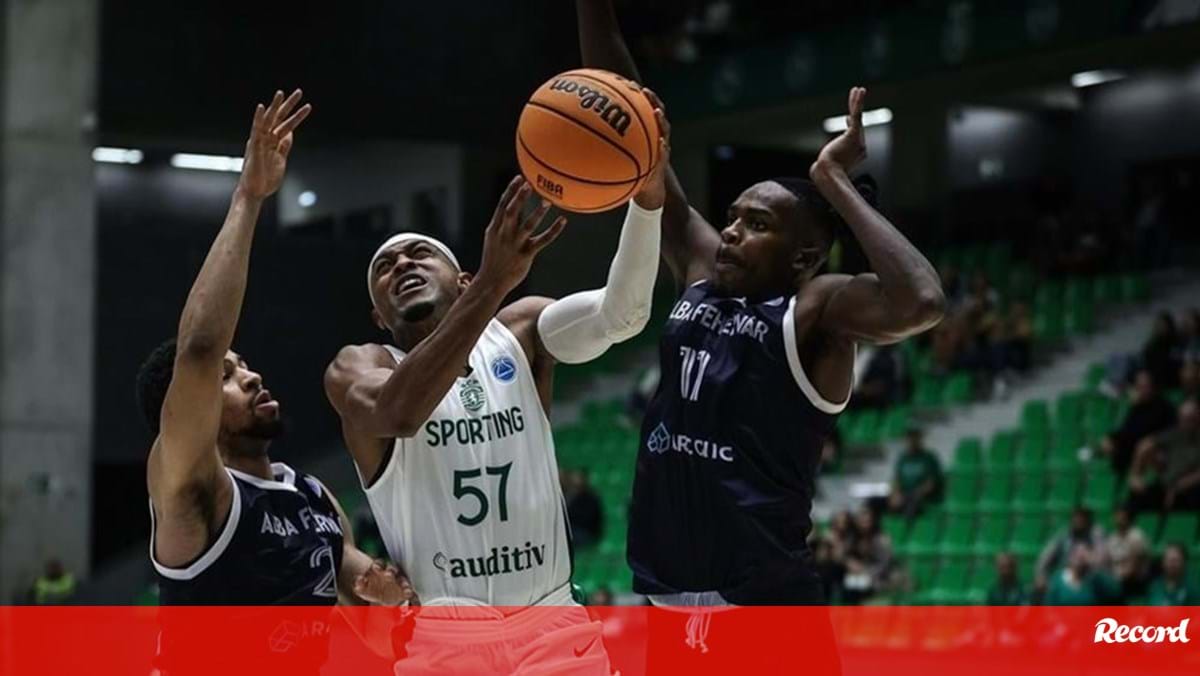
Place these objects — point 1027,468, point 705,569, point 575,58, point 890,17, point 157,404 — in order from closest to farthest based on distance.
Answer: point 705,569 → point 157,404 → point 1027,468 → point 890,17 → point 575,58

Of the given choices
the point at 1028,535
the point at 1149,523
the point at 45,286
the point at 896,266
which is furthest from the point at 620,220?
the point at 896,266

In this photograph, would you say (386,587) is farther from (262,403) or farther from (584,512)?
(584,512)

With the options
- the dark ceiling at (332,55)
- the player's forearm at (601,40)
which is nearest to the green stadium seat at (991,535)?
the dark ceiling at (332,55)

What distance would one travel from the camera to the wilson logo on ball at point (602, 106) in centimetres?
453

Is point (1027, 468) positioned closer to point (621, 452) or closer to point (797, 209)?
point (621, 452)

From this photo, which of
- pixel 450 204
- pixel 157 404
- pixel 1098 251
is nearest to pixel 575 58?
pixel 450 204

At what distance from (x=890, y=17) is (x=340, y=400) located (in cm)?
1422

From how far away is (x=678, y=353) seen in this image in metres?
4.84

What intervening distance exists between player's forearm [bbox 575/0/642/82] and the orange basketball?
842 mm

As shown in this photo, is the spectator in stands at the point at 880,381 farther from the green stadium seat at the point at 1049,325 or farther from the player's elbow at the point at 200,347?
the player's elbow at the point at 200,347

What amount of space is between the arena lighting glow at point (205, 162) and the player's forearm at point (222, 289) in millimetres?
19933

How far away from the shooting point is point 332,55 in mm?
19844

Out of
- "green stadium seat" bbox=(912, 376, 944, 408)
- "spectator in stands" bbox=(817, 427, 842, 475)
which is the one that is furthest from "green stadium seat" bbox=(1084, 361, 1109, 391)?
"spectator in stands" bbox=(817, 427, 842, 475)

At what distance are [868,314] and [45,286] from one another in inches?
648
